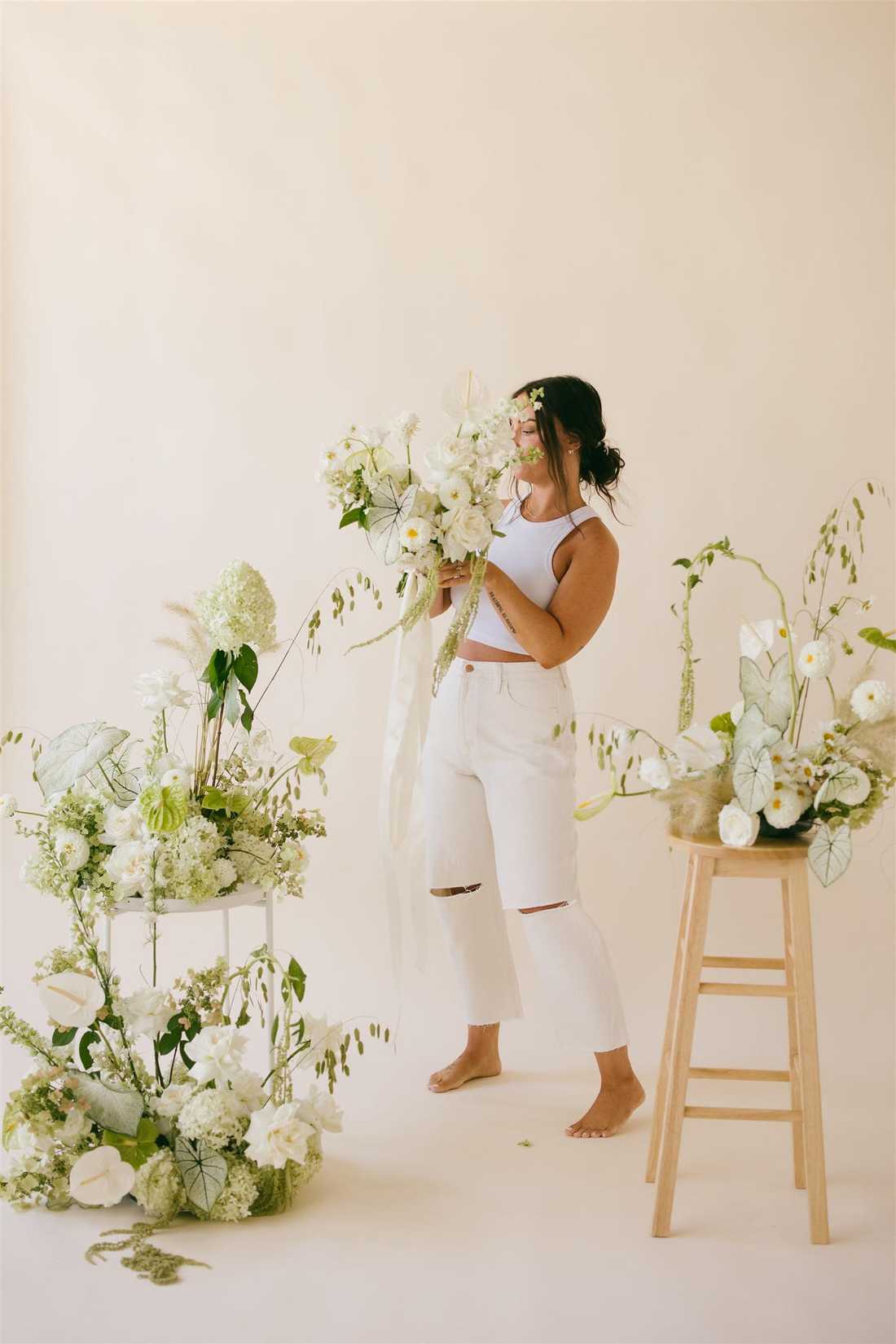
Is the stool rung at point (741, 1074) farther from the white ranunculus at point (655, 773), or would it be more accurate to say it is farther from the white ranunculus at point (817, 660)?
the white ranunculus at point (817, 660)

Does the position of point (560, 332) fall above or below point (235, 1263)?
Result: above

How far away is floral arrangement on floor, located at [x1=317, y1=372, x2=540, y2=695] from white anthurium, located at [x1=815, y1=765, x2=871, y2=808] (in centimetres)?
85

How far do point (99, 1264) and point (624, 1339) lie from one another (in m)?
0.96

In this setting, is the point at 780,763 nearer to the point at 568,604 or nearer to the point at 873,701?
the point at 873,701

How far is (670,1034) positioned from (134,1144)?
109cm

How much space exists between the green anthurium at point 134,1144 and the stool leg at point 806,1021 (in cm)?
125

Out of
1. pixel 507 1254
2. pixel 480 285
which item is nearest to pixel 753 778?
pixel 507 1254

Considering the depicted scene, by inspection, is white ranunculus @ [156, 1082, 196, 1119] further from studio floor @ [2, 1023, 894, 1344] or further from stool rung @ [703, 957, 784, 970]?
stool rung @ [703, 957, 784, 970]

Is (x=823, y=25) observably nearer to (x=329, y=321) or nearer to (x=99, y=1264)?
(x=329, y=321)

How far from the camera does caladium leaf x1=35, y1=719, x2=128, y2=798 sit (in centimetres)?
254

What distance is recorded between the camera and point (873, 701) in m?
2.24

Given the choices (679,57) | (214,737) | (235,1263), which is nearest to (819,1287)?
→ (235,1263)

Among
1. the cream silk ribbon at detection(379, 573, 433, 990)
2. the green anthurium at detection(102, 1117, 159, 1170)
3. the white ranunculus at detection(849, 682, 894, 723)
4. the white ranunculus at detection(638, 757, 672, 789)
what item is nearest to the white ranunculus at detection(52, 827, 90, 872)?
the green anthurium at detection(102, 1117, 159, 1170)

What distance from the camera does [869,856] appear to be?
13.1ft
